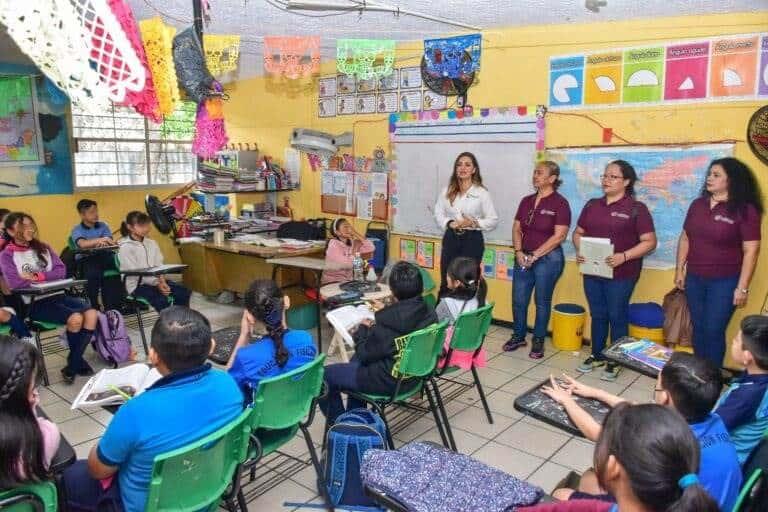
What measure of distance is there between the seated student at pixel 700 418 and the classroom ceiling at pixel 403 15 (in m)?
2.51

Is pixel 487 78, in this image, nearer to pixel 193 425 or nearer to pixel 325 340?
pixel 325 340

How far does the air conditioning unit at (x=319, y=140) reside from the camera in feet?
20.3

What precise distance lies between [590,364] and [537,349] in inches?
16.5

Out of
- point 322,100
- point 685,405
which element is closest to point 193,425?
point 685,405

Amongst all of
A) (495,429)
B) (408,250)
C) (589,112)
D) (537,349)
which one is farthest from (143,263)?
(589,112)

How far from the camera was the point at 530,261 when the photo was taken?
4.48m

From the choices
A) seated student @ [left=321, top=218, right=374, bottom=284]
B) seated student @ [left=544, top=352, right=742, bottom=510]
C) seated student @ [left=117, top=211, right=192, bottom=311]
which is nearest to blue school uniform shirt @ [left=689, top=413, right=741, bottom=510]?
seated student @ [left=544, top=352, right=742, bottom=510]

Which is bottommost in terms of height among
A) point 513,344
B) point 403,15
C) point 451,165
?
point 513,344

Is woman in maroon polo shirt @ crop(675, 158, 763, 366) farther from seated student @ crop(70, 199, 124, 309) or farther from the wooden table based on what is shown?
seated student @ crop(70, 199, 124, 309)

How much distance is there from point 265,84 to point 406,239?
2694 mm

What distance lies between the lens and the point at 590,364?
4242mm

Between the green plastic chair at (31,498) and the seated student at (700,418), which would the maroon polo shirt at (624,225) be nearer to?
the seated student at (700,418)

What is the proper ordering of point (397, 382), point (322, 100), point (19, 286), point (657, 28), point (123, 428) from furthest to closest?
point (322, 100), point (657, 28), point (19, 286), point (397, 382), point (123, 428)

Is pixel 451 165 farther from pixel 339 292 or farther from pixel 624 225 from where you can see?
pixel 339 292
